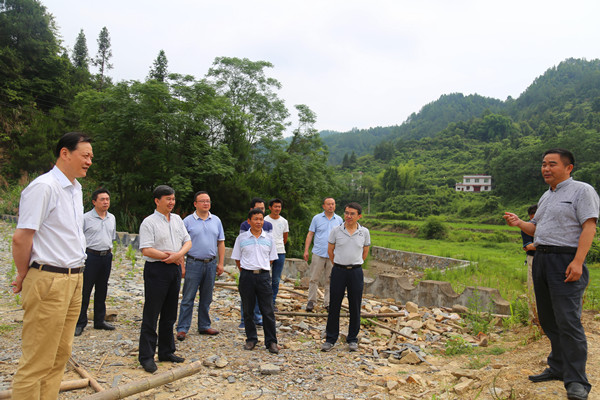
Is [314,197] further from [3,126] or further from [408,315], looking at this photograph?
[3,126]

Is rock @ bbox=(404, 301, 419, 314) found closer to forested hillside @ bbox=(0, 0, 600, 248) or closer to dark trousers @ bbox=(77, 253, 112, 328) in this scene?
dark trousers @ bbox=(77, 253, 112, 328)

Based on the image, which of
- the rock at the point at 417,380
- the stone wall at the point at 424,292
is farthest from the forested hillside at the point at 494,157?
the rock at the point at 417,380

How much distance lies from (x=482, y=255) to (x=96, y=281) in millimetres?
18494

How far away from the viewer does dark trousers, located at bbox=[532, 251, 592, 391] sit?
2.96m

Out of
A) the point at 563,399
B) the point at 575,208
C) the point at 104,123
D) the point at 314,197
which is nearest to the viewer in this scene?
the point at 563,399

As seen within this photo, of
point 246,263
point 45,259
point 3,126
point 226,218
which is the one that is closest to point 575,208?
Result: point 246,263

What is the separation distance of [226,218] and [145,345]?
40.6 ft

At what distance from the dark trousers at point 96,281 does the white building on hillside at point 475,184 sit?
54.7 m

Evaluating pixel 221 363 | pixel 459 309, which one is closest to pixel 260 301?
pixel 221 363

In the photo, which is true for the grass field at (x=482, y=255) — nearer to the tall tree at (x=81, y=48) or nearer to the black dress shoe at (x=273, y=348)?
the black dress shoe at (x=273, y=348)

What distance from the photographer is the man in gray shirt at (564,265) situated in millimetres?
2969

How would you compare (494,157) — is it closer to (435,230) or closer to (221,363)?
(435,230)

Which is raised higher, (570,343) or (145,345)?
(570,343)

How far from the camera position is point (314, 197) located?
18.2m
